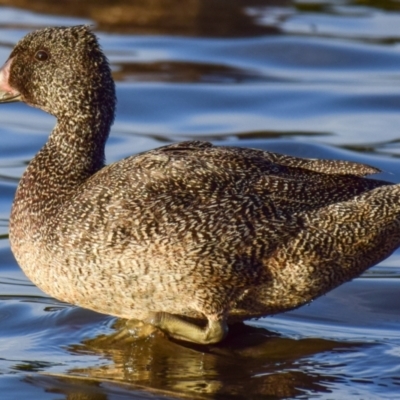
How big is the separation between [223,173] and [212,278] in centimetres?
58

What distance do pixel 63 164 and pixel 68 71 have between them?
1.77ft

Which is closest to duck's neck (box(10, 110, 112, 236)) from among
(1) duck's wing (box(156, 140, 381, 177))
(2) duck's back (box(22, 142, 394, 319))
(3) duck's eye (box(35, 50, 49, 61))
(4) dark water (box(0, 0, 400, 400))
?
(2) duck's back (box(22, 142, 394, 319))

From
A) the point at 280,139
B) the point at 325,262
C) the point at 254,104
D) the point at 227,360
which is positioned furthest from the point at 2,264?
the point at 254,104

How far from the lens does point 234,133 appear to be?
39.1 ft

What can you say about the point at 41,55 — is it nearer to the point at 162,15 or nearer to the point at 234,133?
the point at 234,133

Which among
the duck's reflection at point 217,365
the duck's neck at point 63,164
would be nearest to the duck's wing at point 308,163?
the duck's neck at point 63,164

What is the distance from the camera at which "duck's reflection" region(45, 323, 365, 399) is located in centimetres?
655

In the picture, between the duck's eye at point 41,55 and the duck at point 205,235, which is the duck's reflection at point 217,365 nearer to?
the duck at point 205,235

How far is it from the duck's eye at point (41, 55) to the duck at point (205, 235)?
80 cm

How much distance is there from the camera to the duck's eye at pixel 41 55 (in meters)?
7.40

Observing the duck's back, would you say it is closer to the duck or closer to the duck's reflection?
the duck

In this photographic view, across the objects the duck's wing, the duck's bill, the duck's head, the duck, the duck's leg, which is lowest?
the duck's leg

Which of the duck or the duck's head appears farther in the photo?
the duck's head

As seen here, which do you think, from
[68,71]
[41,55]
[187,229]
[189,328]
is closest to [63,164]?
[68,71]
